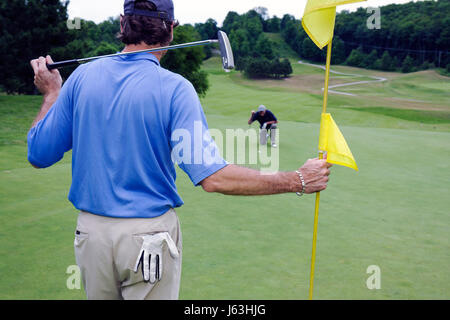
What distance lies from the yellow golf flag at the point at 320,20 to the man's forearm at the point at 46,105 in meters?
1.38

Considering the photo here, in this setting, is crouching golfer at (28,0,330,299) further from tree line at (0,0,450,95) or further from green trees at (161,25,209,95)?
green trees at (161,25,209,95)

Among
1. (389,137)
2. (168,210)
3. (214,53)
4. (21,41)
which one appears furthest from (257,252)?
→ (214,53)

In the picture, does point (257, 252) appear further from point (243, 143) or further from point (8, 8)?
point (8, 8)

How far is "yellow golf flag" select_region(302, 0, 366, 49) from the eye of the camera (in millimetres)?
2514

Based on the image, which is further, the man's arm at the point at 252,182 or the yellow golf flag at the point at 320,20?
the yellow golf flag at the point at 320,20

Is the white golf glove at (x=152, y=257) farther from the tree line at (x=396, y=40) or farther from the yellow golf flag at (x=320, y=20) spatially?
the tree line at (x=396, y=40)

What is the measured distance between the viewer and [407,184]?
959cm

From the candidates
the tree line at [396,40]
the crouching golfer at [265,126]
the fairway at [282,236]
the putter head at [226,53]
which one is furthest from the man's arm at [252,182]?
the tree line at [396,40]

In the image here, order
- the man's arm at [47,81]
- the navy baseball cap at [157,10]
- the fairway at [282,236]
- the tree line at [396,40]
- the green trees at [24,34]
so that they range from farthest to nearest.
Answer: the tree line at [396,40] < the green trees at [24,34] < the fairway at [282,236] < the man's arm at [47,81] < the navy baseball cap at [157,10]

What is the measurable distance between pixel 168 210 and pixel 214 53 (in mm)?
81704

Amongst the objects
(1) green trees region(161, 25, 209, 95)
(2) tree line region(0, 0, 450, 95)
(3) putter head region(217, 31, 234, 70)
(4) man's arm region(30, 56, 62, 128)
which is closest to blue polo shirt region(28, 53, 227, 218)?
(4) man's arm region(30, 56, 62, 128)

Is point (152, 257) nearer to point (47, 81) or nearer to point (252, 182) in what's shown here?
point (252, 182)

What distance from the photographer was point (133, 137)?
1940mm

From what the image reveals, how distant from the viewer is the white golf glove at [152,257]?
1.98 m
